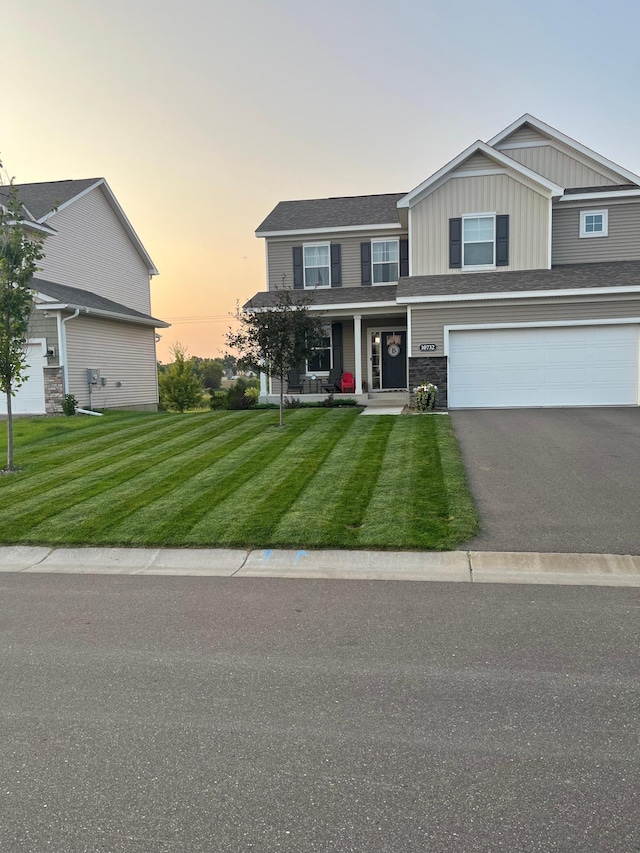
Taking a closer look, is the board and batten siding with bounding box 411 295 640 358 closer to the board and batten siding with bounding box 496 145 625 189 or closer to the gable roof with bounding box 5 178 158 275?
the board and batten siding with bounding box 496 145 625 189

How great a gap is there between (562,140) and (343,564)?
63.3 ft

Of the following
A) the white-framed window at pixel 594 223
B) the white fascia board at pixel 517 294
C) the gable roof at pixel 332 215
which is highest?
the gable roof at pixel 332 215

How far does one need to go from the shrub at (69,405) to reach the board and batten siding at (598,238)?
652 inches

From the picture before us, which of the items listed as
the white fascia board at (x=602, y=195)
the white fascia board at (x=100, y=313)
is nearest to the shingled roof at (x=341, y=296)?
the white fascia board at (x=100, y=313)

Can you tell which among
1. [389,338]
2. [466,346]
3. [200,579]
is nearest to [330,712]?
[200,579]

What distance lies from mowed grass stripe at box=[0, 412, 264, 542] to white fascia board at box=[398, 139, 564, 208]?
1045 centimetres

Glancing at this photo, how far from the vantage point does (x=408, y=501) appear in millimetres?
8531

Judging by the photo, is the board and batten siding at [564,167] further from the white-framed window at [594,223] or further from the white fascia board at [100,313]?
the white fascia board at [100,313]

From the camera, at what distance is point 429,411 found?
16.7 meters

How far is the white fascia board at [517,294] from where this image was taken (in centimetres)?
1672

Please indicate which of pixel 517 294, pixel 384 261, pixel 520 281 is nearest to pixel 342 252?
pixel 384 261

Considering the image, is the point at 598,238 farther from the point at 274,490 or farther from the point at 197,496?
the point at 197,496

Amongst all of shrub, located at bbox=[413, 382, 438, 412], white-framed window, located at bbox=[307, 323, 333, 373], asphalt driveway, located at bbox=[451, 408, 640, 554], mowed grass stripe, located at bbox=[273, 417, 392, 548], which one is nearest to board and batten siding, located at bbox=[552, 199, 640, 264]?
shrub, located at bbox=[413, 382, 438, 412]

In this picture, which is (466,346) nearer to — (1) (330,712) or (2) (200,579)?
(2) (200,579)
